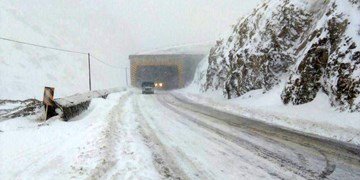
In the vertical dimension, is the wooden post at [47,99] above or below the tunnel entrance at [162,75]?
below

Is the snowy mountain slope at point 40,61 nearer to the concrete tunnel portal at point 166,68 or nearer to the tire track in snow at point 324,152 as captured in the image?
the concrete tunnel portal at point 166,68


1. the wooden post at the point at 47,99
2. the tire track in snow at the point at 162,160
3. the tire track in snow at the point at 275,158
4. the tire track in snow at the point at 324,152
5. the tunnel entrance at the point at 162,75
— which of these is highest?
the tunnel entrance at the point at 162,75

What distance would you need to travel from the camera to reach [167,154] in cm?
722

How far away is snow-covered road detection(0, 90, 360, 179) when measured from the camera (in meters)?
5.69

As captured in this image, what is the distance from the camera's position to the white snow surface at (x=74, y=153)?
18.3 feet

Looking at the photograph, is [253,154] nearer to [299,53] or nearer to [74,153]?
[74,153]

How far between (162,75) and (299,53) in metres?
52.5

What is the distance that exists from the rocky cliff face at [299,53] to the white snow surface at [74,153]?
8.81 metres

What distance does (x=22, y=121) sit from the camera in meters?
12.3

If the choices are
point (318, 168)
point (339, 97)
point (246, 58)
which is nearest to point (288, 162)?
point (318, 168)

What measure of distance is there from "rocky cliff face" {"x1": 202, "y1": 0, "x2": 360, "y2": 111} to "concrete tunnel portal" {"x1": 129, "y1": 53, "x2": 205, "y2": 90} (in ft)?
111

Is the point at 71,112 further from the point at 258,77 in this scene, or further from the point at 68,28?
the point at 68,28

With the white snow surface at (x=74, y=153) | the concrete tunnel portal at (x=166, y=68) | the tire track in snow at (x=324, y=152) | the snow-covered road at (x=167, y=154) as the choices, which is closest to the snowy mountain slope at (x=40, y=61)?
the concrete tunnel portal at (x=166, y=68)

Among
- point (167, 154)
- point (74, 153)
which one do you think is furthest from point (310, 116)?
point (74, 153)
